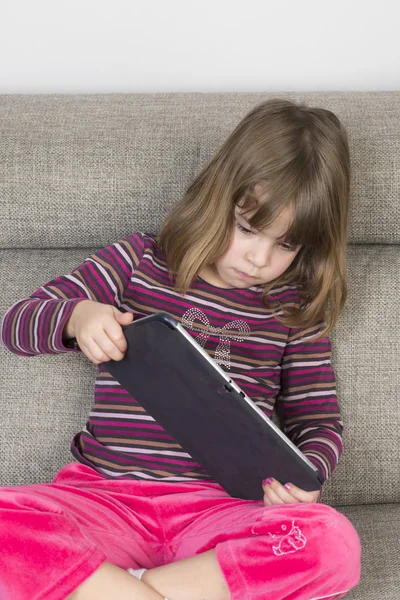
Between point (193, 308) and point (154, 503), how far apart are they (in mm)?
307

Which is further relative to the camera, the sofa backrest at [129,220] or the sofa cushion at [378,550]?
the sofa backrest at [129,220]

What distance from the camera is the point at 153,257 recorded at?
129 cm

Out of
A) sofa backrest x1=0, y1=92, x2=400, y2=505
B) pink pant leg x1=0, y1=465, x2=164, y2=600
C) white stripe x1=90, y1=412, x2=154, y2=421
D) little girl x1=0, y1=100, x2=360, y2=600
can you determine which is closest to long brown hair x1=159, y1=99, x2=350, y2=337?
little girl x1=0, y1=100, x2=360, y2=600

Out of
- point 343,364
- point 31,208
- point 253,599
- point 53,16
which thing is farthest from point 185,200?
point 253,599

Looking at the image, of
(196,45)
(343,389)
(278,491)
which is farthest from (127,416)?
(196,45)

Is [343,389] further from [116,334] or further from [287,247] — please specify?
[116,334]

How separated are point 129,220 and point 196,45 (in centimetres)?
40

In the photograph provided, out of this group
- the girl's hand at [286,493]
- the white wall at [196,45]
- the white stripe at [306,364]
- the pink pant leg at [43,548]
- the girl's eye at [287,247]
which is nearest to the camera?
the pink pant leg at [43,548]

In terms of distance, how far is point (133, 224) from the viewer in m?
1.36

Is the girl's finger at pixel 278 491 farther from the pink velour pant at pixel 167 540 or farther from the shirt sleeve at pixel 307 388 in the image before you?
the shirt sleeve at pixel 307 388

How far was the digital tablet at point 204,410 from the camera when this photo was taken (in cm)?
97

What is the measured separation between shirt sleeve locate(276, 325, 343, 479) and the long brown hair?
0.03m

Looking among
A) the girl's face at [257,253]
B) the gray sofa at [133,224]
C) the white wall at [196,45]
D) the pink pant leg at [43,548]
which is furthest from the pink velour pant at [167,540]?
the white wall at [196,45]

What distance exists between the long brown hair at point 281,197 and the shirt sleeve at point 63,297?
7cm
